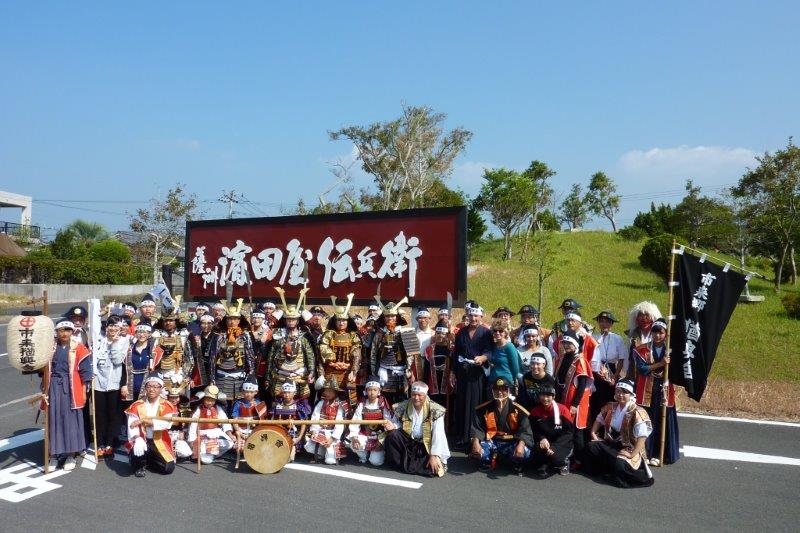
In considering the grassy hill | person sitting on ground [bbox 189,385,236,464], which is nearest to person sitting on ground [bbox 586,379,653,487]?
person sitting on ground [bbox 189,385,236,464]

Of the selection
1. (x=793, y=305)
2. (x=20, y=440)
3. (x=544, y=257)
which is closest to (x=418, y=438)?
(x=20, y=440)

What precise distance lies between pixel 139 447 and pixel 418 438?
9.46ft

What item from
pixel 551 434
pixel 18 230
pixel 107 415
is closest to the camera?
pixel 551 434

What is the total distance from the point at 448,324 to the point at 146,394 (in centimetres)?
350

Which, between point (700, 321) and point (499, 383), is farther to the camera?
point (700, 321)

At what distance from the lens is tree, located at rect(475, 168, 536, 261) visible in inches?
1116

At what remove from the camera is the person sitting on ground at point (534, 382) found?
20.0 ft

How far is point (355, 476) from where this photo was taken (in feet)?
19.2

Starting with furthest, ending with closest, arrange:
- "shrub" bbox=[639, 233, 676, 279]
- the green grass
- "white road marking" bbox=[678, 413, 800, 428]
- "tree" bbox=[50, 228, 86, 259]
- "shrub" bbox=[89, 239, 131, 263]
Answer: "shrub" bbox=[89, 239, 131, 263] → "tree" bbox=[50, 228, 86, 259] → "shrub" bbox=[639, 233, 676, 279] → the green grass → "white road marking" bbox=[678, 413, 800, 428]

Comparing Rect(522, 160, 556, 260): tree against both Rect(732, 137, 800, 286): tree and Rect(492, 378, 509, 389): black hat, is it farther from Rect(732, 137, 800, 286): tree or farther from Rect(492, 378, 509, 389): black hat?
Rect(492, 378, 509, 389): black hat

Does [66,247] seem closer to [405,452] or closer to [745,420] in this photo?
[405,452]

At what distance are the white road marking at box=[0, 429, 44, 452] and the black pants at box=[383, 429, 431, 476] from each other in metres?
4.51

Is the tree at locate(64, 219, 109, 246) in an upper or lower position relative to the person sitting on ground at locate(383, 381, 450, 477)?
upper

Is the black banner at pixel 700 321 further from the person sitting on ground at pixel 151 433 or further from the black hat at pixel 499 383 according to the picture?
the person sitting on ground at pixel 151 433
